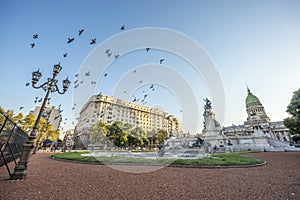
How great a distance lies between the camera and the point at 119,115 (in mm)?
72250

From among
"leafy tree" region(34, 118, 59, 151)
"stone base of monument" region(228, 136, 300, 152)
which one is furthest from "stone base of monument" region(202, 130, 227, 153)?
"leafy tree" region(34, 118, 59, 151)

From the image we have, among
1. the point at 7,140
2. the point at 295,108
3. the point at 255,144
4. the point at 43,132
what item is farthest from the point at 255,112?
the point at 7,140

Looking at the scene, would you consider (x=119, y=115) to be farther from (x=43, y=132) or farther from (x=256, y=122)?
(x=256, y=122)

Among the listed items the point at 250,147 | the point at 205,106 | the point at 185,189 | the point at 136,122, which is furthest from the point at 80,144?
the point at 185,189

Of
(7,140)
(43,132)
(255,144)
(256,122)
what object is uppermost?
(256,122)

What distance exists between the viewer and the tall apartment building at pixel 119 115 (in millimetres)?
68012

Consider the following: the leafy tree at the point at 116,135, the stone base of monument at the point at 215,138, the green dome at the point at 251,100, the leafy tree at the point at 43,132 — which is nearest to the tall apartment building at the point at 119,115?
the leafy tree at the point at 116,135

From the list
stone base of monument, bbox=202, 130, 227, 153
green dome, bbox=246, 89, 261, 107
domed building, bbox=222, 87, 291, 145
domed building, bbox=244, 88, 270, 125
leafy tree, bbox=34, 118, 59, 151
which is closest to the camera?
leafy tree, bbox=34, 118, 59, 151

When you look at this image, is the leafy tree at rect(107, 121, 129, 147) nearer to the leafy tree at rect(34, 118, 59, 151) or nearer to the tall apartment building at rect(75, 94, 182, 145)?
the tall apartment building at rect(75, 94, 182, 145)

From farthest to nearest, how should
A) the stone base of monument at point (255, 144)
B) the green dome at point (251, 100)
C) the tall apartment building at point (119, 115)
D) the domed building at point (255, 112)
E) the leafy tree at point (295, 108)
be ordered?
the green dome at point (251, 100) → the domed building at point (255, 112) → the tall apartment building at point (119, 115) → the stone base of monument at point (255, 144) → the leafy tree at point (295, 108)

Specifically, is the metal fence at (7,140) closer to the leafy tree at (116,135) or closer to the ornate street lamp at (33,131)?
the ornate street lamp at (33,131)

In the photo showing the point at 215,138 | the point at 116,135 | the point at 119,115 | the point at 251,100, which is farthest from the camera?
the point at 251,100

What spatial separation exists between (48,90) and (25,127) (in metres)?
33.7

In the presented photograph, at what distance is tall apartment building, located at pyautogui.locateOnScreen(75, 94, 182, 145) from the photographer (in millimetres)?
68012
